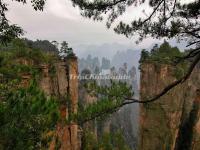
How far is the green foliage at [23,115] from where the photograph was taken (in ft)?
31.2

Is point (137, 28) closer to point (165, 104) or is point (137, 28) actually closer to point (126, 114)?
point (165, 104)

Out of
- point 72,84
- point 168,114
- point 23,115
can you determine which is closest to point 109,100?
point 23,115

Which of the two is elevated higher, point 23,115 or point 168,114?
point 23,115

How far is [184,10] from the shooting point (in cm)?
1142

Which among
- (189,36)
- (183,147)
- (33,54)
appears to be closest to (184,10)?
(189,36)

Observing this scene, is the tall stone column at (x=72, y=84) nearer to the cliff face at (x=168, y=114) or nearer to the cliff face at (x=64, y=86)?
the cliff face at (x=64, y=86)

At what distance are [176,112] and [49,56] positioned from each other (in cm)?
1159

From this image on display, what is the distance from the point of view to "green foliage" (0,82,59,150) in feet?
31.2

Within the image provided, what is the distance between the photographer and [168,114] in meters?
32.5

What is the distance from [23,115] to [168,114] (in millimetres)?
24158

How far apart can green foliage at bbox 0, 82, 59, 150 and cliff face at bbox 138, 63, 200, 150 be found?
22826 mm

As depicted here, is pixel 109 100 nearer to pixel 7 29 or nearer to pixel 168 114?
pixel 7 29

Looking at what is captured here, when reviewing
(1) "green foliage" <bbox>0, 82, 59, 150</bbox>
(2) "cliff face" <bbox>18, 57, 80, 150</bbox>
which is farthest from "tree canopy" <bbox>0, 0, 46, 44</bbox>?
(2) "cliff face" <bbox>18, 57, 80, 150</bbox>

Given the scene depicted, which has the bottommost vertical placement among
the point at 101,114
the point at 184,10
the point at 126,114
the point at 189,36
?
the point at 126,114
